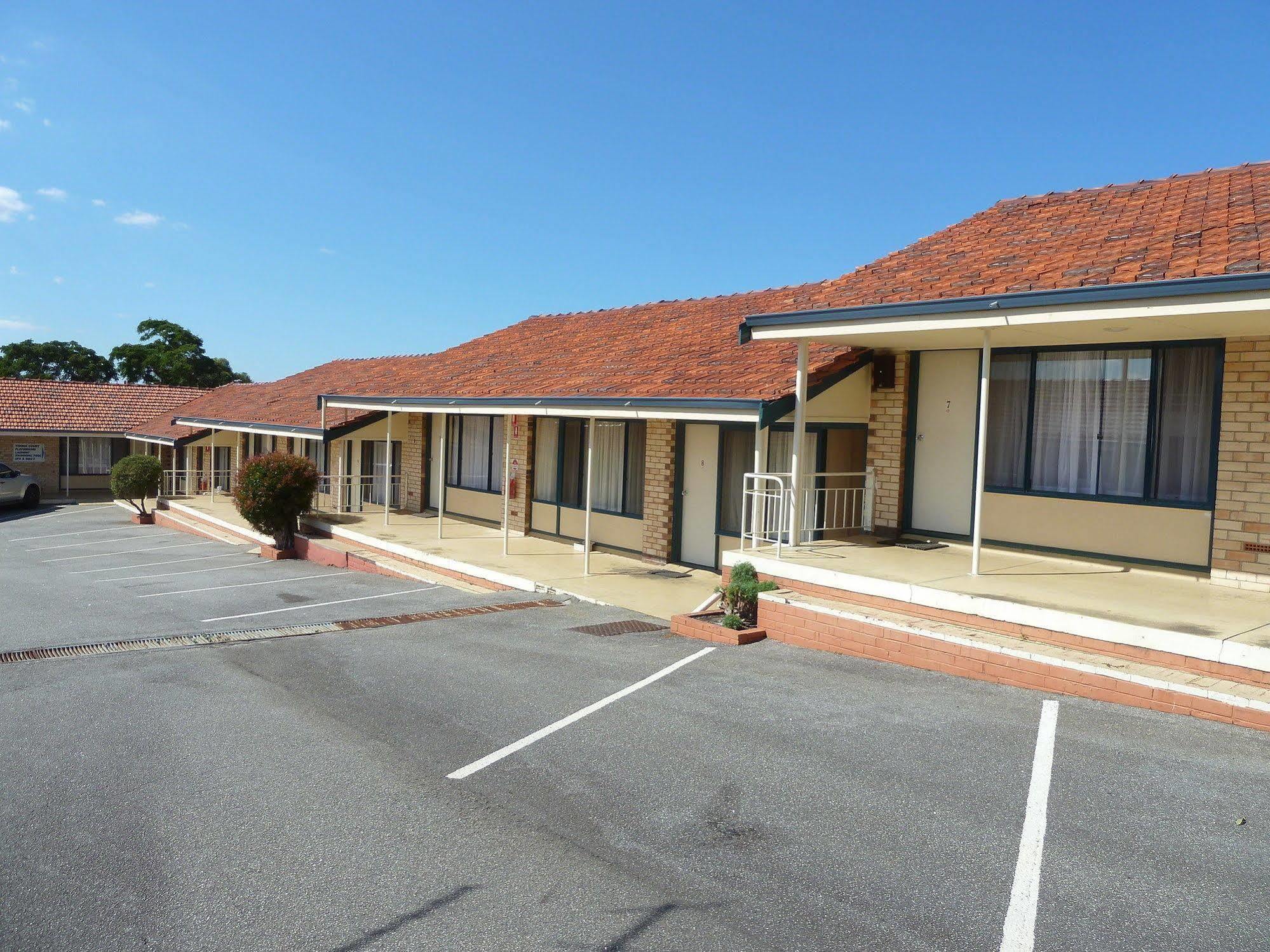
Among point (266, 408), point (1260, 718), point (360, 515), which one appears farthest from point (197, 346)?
point (1260, 718)

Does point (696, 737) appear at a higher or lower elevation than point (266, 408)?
lower

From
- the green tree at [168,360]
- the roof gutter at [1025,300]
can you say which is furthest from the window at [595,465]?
the green tree at [168,360]

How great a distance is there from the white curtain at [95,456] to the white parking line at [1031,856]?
123 ft

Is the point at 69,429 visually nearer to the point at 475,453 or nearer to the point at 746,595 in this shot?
the point at 475,453

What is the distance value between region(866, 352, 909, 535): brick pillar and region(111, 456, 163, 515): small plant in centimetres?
2209

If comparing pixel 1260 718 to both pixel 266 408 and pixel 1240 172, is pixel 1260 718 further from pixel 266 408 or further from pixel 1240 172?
pixel 266 408

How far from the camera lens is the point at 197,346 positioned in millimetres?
62344

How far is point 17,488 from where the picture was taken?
30.3 m

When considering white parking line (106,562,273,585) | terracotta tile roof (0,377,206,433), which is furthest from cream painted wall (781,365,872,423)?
terracotta tile roof (0,377,206,433)

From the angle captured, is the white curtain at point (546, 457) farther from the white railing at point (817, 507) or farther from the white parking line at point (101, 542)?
the white parking line at point (101, 542)

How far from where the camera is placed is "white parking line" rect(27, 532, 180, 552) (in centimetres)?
2104

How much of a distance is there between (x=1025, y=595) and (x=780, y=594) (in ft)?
7.09

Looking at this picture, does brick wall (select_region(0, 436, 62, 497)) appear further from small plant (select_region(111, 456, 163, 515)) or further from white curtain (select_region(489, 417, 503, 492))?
white curtain (select_region(489, 417, 503, 492))

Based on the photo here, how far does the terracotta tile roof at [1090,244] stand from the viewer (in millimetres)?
7742
